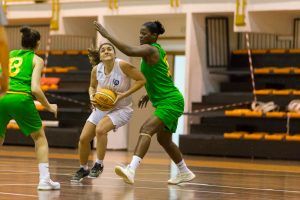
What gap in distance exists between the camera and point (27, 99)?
27.1 ft

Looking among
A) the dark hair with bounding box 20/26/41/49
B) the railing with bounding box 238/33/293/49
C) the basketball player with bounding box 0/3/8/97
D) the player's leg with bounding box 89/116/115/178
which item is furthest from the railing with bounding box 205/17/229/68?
the basketball player with bounding box 0/3/8/97

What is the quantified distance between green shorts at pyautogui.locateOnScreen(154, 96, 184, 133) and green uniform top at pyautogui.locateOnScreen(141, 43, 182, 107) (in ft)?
0.17

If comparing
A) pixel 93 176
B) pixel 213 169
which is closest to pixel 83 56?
pixel 213 169

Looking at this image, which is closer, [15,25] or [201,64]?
[201,64]

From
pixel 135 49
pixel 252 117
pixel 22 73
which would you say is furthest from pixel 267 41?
pixel 22 73

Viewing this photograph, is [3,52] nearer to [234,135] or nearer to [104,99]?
[104,99]

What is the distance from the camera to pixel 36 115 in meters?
8.30

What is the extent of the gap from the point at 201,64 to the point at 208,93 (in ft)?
2.35

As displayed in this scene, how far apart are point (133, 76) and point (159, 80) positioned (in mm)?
329

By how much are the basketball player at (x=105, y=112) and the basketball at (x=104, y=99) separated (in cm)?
6

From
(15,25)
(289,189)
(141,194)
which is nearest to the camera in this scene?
(141,194)

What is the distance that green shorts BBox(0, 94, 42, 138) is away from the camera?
820cm

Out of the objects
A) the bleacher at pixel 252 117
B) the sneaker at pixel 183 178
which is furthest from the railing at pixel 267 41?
the sneaker at pixel 183 178

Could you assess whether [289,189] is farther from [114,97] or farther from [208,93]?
[208,93]
